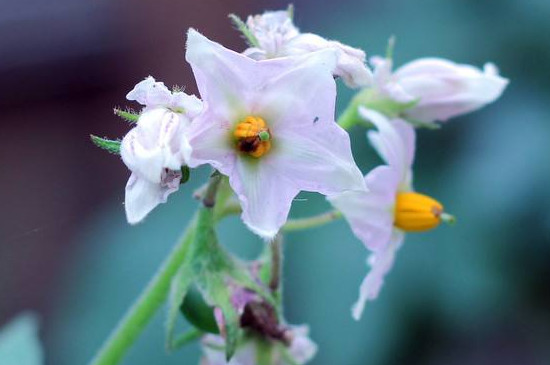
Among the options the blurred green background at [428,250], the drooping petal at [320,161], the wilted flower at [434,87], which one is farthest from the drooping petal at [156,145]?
the blurred green background at [428,250]

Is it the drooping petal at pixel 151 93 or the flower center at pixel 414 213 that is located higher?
the drooping petal at pixel 151 93

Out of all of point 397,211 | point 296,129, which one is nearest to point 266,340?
point 397,211

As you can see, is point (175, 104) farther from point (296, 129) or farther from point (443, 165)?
point (443, 165)

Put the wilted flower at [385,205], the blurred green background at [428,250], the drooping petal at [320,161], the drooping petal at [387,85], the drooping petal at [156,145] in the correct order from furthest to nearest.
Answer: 1. the blurred green background at [428,250]
2. the drooping petal at [387,85]
3. the wilted flower at [385,205]
4. the drooping petal at [320,161]
5. the drooping petal at [156,145]

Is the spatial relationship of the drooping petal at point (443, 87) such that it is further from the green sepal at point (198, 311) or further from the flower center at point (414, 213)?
the green sepal at point (198, 311)

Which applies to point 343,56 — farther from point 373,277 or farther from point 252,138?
point 373,277

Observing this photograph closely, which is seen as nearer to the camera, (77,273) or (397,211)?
(397,211)

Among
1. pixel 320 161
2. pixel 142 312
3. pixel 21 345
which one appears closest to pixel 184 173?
pixel 320 161
